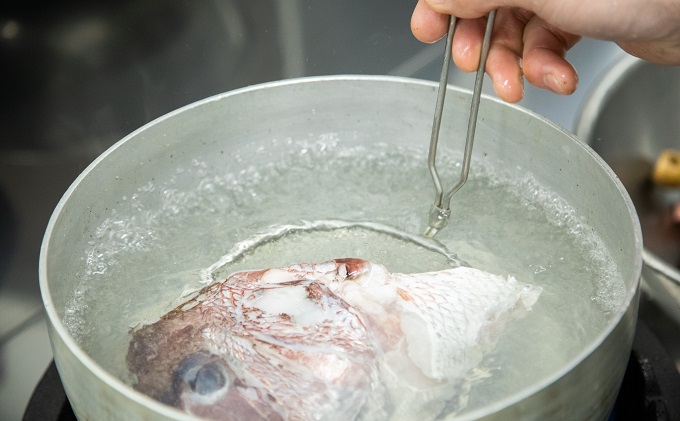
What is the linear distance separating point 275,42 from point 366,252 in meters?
0.54

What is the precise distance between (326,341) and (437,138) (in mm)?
227

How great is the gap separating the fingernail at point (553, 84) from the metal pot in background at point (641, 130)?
43 centimetres

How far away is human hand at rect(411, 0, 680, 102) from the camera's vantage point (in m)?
0.67

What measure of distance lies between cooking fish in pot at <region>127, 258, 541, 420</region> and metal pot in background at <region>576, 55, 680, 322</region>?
0.64 meters

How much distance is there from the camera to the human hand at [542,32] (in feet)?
2.18

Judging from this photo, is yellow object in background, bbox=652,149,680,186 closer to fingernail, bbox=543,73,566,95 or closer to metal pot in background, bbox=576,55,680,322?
metal pot in background, bbox=576,55,680,322

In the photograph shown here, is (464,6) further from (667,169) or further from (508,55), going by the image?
(667,169)

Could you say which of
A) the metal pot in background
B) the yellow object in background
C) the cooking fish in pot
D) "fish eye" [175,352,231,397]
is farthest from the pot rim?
"fish eye" [175,352,231,397]

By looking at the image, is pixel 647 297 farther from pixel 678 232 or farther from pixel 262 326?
pixel 262 326

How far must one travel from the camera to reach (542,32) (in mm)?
815

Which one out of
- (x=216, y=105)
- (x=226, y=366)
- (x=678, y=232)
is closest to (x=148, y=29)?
(x=216, y=105)

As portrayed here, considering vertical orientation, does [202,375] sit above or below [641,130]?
above

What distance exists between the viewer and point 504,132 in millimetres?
725

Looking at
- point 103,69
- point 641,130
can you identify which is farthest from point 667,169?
point 103,69
